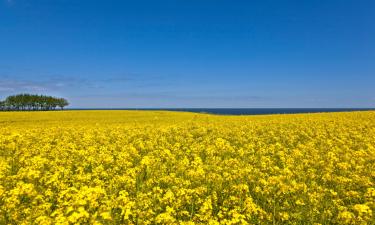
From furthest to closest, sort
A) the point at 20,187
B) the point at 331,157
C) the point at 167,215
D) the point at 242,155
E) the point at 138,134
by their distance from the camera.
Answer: the point at 138,134
the point at 242,155
the point at 331,157
the point at 20,187
the point at 167,215

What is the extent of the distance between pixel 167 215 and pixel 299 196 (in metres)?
4.34

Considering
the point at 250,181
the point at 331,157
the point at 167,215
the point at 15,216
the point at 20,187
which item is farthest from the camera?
the point at 331,157

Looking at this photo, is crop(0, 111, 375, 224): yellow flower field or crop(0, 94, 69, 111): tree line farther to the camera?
crop(0, 94, 69, 111): tree line

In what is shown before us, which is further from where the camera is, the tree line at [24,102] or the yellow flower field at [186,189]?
the tree line at [24,102]

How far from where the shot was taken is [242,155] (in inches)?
520

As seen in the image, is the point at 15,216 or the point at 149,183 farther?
the point at 149,183

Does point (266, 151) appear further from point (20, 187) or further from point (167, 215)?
point (20, 187)

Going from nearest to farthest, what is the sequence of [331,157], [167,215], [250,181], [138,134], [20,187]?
[167,215]
[20,187]
[250,181]
[331,157]
[138,134]

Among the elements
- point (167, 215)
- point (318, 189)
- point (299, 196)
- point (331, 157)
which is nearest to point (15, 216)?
point (167, 215)

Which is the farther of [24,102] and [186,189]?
[24,102]

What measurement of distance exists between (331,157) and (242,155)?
3.73m

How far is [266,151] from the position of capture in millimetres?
13812

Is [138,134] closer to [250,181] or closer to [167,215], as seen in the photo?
[250,181]

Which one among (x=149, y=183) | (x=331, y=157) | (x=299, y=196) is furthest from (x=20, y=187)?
(x=331, y=157)
